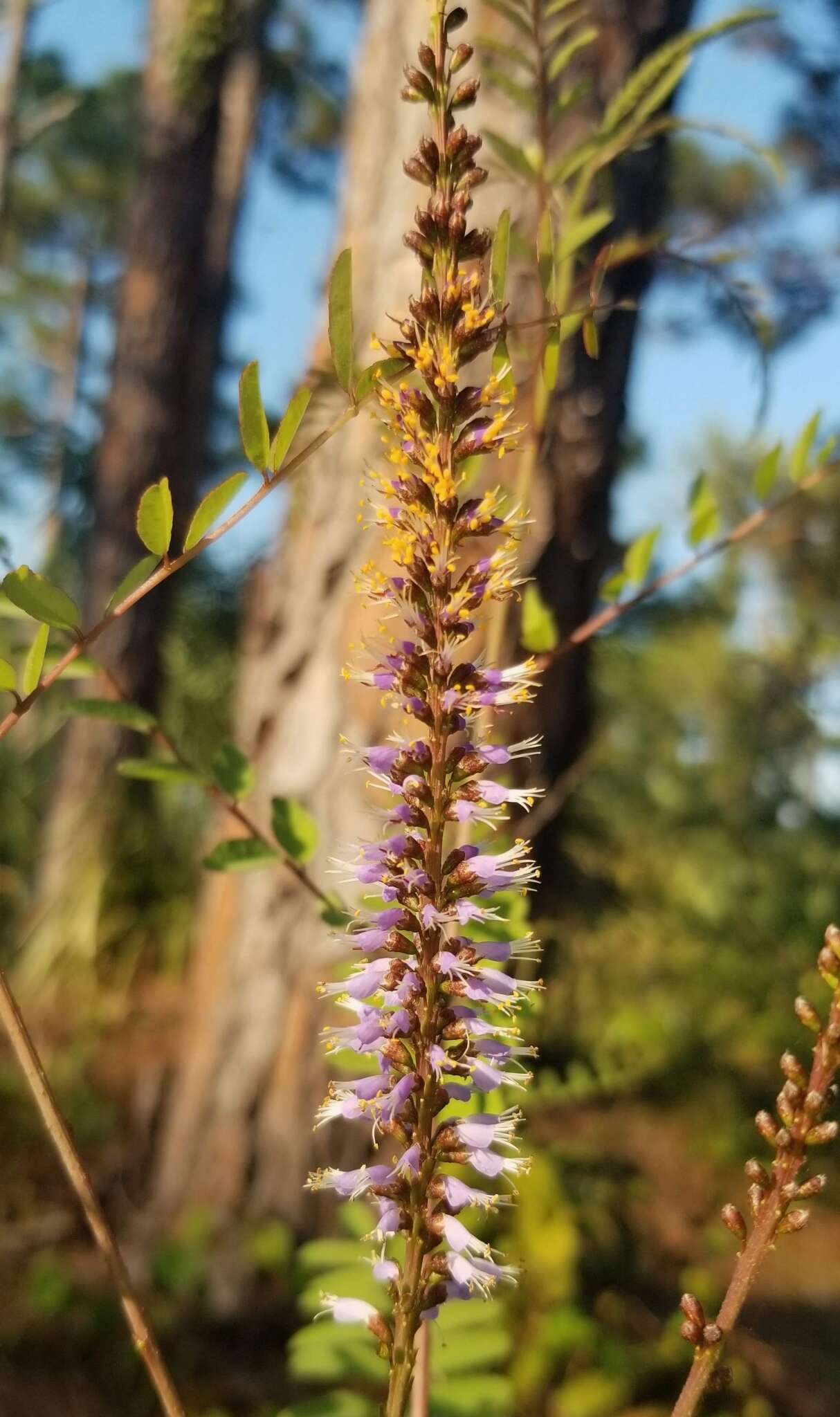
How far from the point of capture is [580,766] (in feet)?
6.12

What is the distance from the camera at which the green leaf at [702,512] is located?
980 millimetres

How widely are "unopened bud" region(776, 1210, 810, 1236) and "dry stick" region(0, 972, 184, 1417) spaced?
32 centimetres

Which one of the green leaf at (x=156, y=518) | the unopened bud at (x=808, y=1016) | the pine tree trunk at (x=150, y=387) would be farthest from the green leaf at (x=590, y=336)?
the pine tree trunk at (x=150, y=387)

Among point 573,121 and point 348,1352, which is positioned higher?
point 573,121

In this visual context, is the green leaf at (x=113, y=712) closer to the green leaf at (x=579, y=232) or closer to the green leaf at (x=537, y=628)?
the green leaf at (x=537, y=628)

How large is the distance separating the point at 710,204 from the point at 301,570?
11374mm

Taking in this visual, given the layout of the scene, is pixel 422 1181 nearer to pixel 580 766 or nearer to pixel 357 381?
pixel 357 381

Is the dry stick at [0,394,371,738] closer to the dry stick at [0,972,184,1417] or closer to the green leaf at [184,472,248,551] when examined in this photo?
the green leaf at [184,472,248,551]

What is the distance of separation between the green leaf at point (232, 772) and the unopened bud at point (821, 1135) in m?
0.52

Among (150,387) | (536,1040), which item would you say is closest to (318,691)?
(536,1040)

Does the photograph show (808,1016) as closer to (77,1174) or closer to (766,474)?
(77,1174)

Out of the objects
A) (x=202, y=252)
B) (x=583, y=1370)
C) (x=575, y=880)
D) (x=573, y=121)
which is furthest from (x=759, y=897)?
(x=202, y=252)

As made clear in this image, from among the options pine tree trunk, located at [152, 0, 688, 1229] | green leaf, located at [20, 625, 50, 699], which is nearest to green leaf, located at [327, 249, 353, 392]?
green leaf, located at [20, 625, 50, 699]

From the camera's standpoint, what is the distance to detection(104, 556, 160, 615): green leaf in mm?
558
